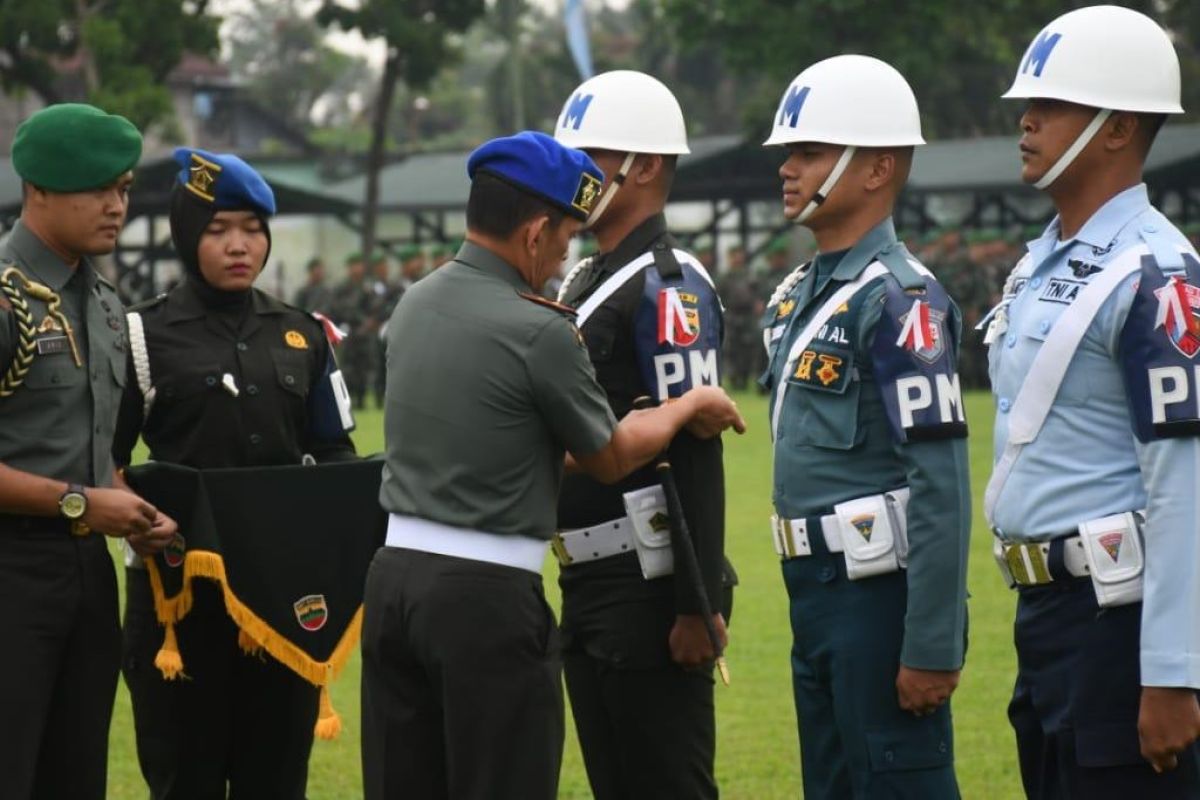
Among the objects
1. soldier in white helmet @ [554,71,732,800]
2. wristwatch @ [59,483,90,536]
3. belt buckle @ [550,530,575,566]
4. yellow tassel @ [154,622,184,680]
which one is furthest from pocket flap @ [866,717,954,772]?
wristwatch @ [59,483,90,536]

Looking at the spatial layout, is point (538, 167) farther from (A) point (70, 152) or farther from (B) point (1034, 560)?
(B) point (1034, 560)

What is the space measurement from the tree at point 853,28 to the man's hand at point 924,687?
99.7ft

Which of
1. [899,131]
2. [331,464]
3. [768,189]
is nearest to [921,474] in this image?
[899,131]

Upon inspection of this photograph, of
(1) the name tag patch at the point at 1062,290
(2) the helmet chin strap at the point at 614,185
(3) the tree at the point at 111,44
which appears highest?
(3) the tree at the point at 111,44

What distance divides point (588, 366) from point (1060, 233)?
1123 mm

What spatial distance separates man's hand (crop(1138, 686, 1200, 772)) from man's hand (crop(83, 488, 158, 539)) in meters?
2.48

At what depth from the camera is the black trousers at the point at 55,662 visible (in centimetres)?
496

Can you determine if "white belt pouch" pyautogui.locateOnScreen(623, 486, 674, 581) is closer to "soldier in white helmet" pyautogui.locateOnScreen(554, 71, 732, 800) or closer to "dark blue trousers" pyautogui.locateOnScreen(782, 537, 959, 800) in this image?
"soldier in white helmet" pyautogui.locateOnScreen(554, 71, 732, 800)

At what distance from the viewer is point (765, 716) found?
860cm

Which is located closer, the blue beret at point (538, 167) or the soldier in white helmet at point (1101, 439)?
the soldier in white helmet at point (1101, 439)

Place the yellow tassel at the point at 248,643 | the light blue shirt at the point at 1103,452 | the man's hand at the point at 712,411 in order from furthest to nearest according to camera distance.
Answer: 1. the yellow tassel at the point at 248,643
2. the man's hand at the point at 712,411
3. the light blue shirt at the point at 1103,452

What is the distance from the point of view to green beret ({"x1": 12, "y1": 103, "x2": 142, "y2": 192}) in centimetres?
508

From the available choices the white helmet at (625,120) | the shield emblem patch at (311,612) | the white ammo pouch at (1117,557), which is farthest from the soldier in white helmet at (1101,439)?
the shield emblem patch at (311,612)

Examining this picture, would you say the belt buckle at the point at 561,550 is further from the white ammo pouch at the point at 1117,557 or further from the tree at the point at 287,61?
the tree at the point at 287,61
